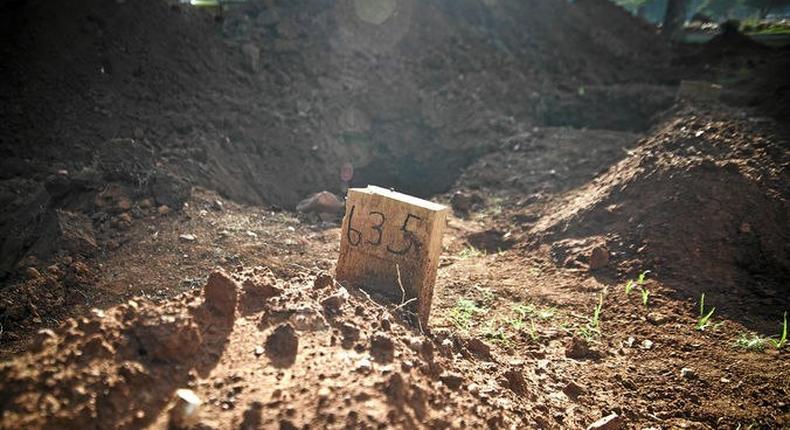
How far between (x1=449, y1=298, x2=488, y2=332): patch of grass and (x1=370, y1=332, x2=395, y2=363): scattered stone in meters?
1.27

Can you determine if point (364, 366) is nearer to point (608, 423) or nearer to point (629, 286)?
point (608, 423)

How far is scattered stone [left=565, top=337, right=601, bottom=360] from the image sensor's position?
281cm

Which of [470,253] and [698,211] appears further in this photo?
[470,253]

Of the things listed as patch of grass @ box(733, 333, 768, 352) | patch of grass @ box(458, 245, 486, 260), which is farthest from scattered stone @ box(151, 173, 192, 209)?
patch of grass @ box(733, 333, 768, 352)

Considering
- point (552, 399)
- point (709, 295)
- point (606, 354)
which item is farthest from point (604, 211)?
point (552, 399)

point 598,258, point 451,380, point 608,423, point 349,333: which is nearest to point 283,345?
point 349,333

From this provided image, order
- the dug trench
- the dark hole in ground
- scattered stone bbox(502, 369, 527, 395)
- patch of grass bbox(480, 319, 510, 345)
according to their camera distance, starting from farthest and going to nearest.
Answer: the dark hole in ground < patch of grass bbox(480, 319, 510, 345) < scattered stone bbox(502, 369, 527, 395) < the dug trench

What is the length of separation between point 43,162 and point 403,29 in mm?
7240

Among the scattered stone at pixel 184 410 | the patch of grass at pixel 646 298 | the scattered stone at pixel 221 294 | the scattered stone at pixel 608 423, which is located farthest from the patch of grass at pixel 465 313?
the scattered stone at pixel 184 410

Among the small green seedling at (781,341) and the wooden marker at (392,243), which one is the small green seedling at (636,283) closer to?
the small green seedling at (781,341)

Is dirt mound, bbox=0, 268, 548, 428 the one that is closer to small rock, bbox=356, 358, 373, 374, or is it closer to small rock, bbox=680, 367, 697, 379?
small rock, bbox=356, 358, 373, 374

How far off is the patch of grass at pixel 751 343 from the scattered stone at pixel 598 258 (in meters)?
1.14

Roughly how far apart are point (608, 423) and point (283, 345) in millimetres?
1528

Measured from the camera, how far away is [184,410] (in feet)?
4.53
